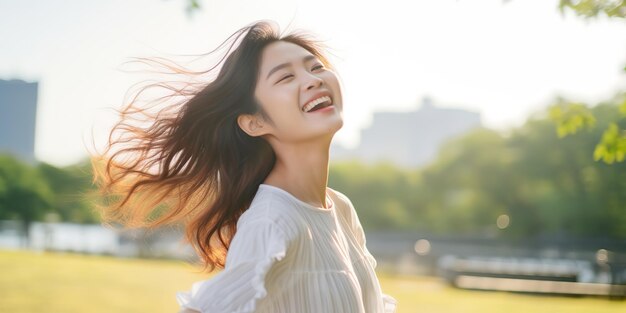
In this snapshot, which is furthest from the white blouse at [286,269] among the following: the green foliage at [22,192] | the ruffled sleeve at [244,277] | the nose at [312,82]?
the green foliage at [22,192]

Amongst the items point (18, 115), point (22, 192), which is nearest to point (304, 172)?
point (18, 115)

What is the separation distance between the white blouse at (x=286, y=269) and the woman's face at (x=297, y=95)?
171 mm

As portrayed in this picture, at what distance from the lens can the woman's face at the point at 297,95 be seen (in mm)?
2000

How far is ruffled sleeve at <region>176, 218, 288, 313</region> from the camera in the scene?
1.73m

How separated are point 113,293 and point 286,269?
8752 millimetres

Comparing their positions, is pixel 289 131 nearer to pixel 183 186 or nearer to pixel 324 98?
pixel 324 98

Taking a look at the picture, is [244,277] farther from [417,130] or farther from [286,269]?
[417,130]

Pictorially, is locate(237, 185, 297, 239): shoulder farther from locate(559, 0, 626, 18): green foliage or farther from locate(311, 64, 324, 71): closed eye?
locate(559, 0, 626, 18): green foliage

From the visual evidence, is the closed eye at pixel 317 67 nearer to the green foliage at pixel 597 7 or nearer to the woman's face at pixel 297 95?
the woman's face at pixel 297 95

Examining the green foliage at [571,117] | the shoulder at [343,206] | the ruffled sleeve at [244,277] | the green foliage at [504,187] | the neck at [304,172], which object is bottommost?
the green foliage at [504,187]

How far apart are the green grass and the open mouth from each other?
709 cm

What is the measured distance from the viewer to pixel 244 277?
1.76 metres

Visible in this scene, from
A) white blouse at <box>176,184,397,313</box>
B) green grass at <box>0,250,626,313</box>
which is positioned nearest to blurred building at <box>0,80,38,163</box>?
green grass at <box>0,250,626,313</box>

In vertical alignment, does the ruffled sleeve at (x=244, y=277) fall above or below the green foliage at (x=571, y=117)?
below
